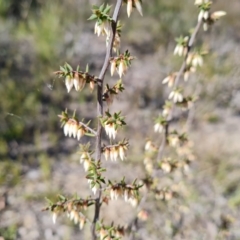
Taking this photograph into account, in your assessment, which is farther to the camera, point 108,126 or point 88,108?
point 88,108

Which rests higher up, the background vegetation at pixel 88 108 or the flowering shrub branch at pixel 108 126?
the background vegetation at pixel 88 108

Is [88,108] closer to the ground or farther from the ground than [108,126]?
farther from the ground

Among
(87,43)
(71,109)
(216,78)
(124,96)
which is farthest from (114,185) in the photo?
(87,43)

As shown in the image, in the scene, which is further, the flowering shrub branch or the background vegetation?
the background vegetation

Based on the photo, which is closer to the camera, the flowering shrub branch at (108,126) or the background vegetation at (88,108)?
the flowering shrub branch at (108,126)

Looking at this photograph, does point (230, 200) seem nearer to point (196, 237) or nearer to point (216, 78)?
point (196, 237)

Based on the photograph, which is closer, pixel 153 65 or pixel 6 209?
pixel 6 209

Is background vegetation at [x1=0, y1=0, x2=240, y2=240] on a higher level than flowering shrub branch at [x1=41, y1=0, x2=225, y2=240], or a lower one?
higher

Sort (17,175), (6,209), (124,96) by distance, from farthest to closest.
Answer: (124,96) → (17,175) → (6,209)
